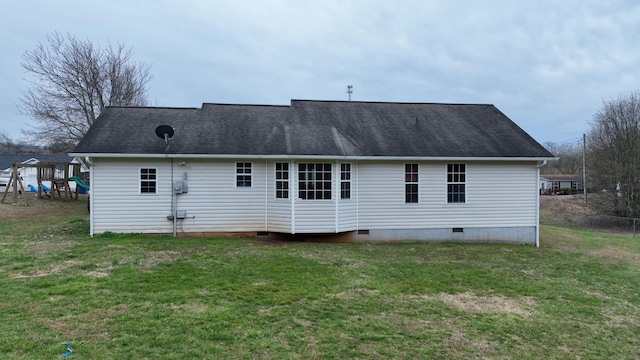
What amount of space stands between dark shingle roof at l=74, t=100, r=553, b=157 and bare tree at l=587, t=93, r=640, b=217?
20005mm

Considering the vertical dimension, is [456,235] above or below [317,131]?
below

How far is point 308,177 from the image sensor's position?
1159cm

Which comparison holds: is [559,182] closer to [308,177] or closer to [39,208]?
[308,177]

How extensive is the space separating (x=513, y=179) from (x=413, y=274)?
6.89 metres

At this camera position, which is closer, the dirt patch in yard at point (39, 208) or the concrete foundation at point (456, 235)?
the concrete foundation at point (456, 235)

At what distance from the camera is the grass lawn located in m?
4.44

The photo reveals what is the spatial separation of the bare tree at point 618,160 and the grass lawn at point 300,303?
22.3 metres

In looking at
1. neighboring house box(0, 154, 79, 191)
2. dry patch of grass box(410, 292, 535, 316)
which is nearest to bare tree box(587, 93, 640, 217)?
dry patch of grass box(410, 292, 535, 316)

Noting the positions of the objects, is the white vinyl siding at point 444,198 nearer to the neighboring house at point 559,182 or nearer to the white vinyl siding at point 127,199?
the white vinyl siding at point 127,199

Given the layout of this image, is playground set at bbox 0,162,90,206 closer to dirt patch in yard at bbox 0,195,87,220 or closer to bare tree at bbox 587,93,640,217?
dirt patch in yard at bbox 0,195,87,220

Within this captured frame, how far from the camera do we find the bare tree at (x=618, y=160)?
2789 centimetres

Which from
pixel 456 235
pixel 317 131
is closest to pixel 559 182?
pixel 456 235

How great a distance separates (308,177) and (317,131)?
2080 millimetres

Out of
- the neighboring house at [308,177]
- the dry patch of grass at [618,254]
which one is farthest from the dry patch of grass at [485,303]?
the dry patch of grass at [618,254]
